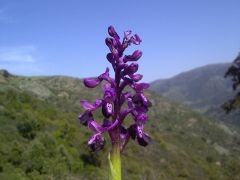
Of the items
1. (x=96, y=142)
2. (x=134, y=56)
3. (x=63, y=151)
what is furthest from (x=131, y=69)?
(x=63, y=151)

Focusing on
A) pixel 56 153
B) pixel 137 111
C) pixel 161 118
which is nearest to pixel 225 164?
pixel 161 118

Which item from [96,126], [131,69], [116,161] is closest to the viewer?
[116,161]

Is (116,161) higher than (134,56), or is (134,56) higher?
(134,56)

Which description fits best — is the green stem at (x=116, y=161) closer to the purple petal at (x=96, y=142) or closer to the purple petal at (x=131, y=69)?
the purple petal at (x=96, y=142)

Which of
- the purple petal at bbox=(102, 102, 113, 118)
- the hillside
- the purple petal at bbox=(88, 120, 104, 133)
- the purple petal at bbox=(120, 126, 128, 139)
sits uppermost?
the purple petal at bbox=(102, 102, 113, 118)

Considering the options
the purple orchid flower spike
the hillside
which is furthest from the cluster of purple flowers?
the hillside

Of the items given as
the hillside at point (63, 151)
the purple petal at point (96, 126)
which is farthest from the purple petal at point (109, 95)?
the hillside at point (63, 151)

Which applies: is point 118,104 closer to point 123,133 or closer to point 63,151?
point 123,133

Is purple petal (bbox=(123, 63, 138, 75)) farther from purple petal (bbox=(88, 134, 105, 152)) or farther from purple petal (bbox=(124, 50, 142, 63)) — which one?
purple petal (bbox=(88, 134, 105, 152))
